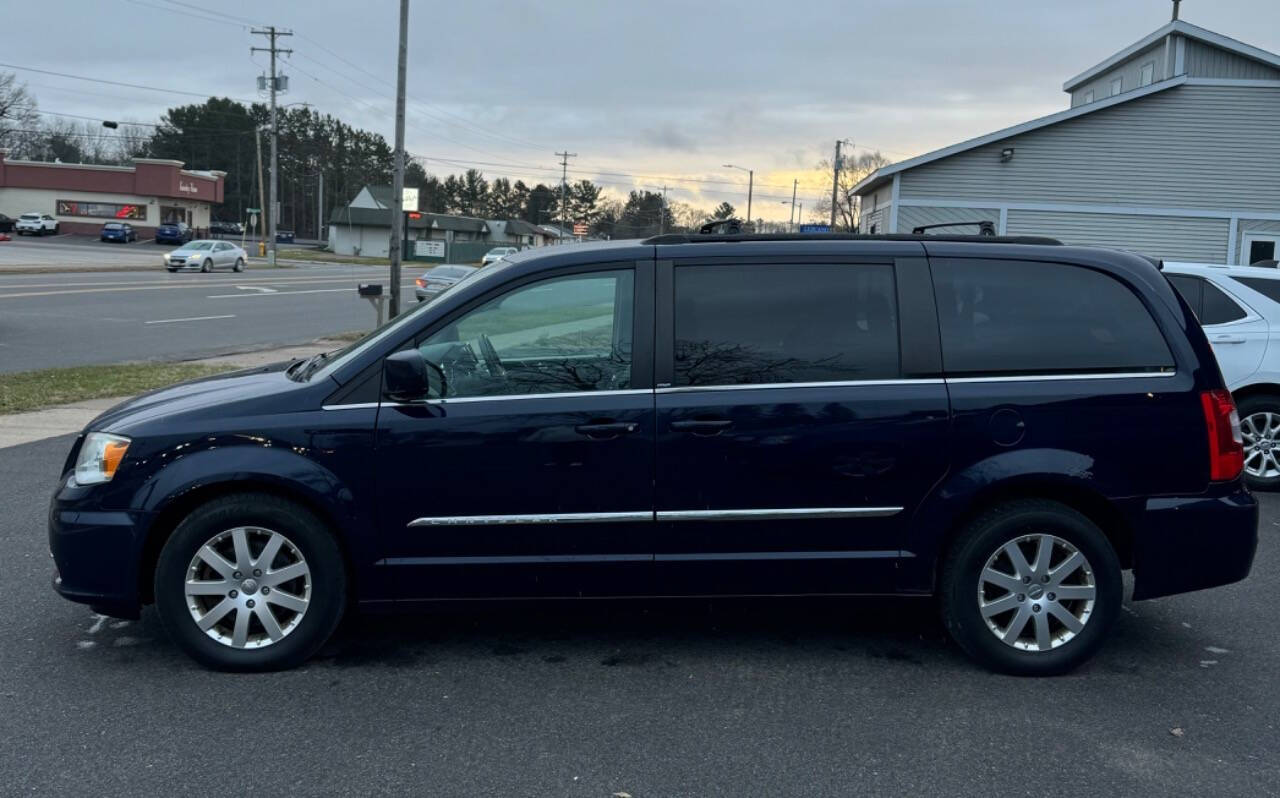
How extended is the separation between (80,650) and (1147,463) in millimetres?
4648

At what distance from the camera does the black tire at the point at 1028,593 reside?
4.55 meters

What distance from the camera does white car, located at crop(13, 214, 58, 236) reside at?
7025 cm

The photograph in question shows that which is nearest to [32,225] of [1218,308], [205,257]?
[205,257]

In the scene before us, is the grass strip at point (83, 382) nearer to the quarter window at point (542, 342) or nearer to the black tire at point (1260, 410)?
the quarter window at point (542, 342)

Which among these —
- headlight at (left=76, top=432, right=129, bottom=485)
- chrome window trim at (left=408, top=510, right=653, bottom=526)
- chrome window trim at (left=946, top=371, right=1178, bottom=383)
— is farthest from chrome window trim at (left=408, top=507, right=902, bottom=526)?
headlight at (left=76, top=432, right=129, bottom=485)

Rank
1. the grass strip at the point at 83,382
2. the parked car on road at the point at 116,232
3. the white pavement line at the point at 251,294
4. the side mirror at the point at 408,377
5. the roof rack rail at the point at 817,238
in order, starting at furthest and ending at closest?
the parked car on road at the point at 116,232
the white pavement line at the point at 251,294
the grass strip at the point at 83,382
the roof rack rail at the point at 817,238
the side mirror at the point at 408,377

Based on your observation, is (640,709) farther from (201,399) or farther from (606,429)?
(201,399)

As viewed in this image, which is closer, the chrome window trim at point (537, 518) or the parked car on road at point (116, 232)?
the chrome window trim at point (537, 518)

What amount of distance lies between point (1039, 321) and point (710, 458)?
1.58 metres

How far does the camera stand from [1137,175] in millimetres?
22906

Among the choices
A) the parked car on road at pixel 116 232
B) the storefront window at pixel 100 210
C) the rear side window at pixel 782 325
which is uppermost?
the storefront window at pixel 100 210

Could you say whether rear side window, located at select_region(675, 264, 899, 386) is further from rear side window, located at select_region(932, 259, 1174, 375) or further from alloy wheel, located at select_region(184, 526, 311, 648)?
alloy wheel, located at select_region(184, 526, 311, 648)

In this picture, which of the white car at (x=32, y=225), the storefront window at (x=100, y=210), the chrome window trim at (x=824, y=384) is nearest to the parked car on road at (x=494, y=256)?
the chrome window trim at (x=824, y=384)

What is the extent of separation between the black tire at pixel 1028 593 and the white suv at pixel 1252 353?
15.1ft
